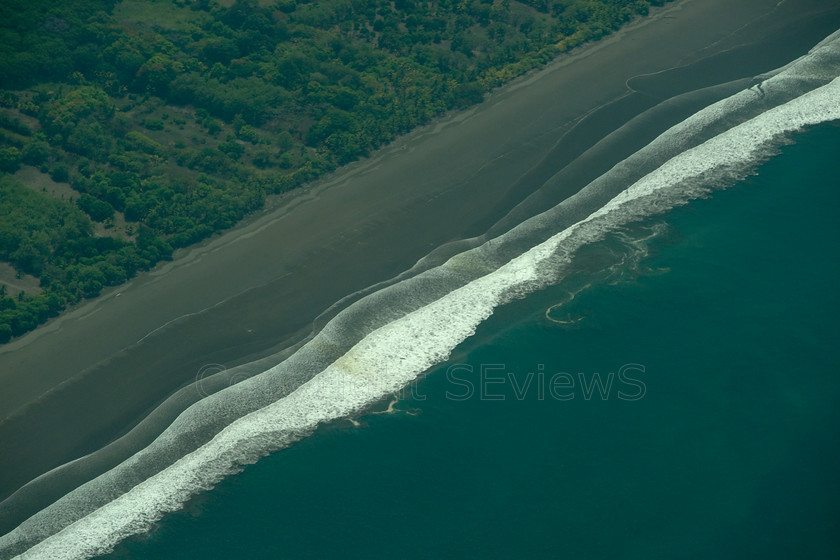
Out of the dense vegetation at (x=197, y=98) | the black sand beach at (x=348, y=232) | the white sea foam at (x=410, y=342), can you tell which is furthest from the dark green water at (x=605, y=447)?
the dense vegetation at (x=197, y=98)

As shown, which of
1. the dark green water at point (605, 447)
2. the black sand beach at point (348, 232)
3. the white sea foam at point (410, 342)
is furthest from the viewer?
the black sand beach at point (348, 232)

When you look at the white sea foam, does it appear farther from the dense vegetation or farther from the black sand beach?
the dense vegetation

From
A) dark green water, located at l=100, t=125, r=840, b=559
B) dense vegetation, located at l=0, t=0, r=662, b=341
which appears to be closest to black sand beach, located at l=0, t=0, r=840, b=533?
dense vegetation, located at l=0, t=0, r=662, b=341

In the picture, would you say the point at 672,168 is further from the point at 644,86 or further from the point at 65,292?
the point at 65,292

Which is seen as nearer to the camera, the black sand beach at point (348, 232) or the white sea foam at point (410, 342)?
the white sea foam at point (410, 342)

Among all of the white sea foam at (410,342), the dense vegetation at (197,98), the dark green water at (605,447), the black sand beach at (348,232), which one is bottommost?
the dark green water at (605,447)

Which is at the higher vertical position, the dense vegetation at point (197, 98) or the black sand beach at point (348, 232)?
the dense vegetation at point (197, 98)

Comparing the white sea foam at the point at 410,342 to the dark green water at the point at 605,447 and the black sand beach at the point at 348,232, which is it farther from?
the black sand beach at the point at 348,232
